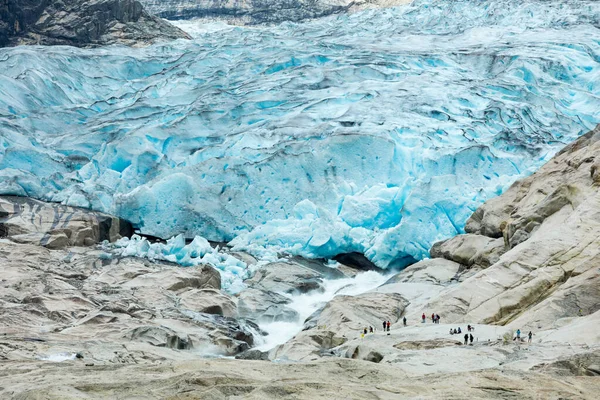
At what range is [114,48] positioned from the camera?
32.3 m

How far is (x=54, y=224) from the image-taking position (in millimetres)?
17797

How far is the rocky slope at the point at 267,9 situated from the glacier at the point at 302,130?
13932 millimetres

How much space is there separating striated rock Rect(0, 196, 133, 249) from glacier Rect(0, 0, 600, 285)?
1.63 feet

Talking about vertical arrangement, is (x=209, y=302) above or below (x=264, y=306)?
above

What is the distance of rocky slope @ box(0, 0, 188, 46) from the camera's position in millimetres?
33781

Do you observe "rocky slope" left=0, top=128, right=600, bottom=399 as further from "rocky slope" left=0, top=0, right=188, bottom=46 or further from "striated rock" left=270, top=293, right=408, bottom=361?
"rocky slope" left=0, top=0, right=188, bottom=46

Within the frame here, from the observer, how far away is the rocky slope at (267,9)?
149 feet

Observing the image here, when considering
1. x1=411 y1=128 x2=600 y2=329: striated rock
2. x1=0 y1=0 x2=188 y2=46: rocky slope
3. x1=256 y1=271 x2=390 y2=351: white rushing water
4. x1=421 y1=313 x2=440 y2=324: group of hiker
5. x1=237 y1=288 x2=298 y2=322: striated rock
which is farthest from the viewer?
x1=0 y1=0 x2=188 y2=46: rocky slope

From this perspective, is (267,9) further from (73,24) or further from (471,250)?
(471,250)

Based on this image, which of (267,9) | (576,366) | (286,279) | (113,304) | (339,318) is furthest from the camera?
(267,9)

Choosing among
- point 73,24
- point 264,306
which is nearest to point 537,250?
point 264,306

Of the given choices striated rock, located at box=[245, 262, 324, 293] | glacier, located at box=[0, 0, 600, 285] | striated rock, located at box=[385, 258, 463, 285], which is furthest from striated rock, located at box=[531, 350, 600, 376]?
glacier, located at box=[0, 0, 600, 285]

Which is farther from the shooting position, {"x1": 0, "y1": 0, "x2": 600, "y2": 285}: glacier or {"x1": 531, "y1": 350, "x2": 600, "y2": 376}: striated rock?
{"x1": 0, "y1": 0, "x2": 600, "y2": 285}: glacier

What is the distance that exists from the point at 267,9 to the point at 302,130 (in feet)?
88.5
